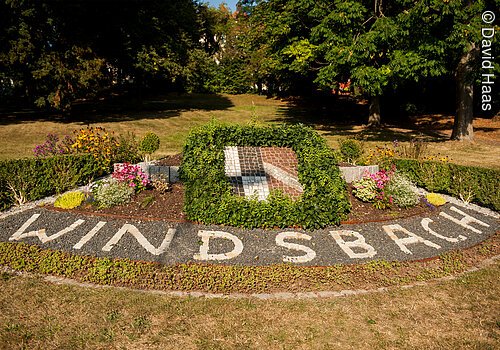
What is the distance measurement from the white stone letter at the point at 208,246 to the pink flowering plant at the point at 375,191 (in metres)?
4.19

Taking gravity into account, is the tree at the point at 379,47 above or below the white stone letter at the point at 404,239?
above

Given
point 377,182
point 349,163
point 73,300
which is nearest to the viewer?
point 73,300

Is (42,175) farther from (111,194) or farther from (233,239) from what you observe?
(233,239)

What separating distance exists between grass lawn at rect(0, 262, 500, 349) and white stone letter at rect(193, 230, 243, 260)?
4.57ft

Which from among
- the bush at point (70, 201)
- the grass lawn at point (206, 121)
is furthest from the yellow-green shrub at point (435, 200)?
the bush at point (70, 201)

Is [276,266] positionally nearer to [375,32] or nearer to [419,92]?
[375,32]

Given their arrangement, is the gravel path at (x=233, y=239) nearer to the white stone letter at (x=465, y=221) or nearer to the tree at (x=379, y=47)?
the white stone letter at (x=465, y=221)

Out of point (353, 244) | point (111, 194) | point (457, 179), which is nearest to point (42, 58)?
point (111, 194)

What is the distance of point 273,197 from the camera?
361 inches

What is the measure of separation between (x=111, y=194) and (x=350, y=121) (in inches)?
966

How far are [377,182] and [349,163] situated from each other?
126 inches

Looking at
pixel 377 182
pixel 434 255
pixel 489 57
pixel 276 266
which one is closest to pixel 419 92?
pixel 489 57

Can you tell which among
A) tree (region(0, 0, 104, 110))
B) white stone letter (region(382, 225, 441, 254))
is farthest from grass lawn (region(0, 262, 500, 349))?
tree (region(0, 0, 104, 110))

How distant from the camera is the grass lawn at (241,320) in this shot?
5070 mm
